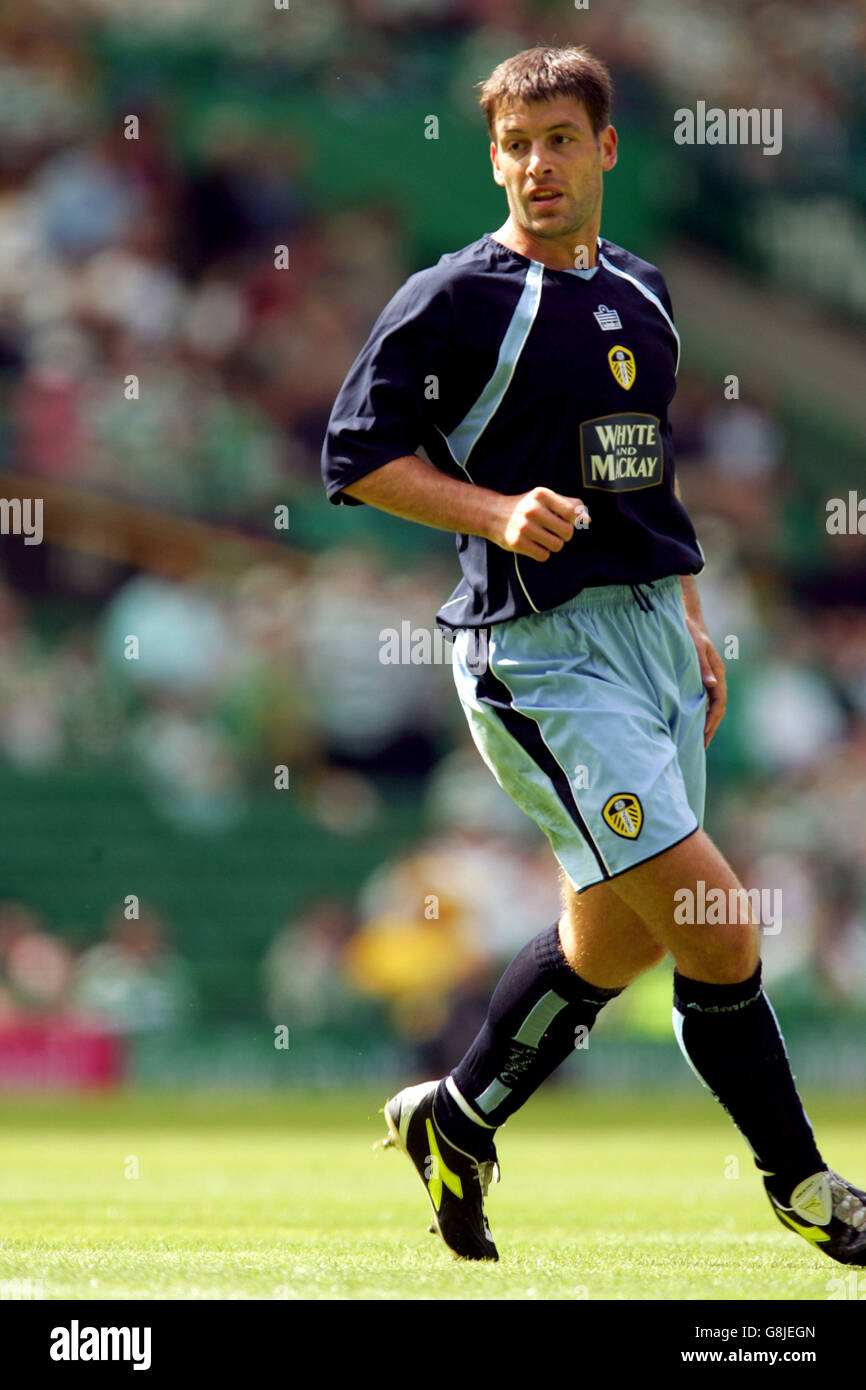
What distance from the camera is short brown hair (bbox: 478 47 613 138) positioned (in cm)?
427

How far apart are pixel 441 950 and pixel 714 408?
664 cm

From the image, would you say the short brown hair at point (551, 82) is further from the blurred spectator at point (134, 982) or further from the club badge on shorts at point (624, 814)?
the blurred spectator at point (134, 982)

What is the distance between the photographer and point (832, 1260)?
4.34 metres

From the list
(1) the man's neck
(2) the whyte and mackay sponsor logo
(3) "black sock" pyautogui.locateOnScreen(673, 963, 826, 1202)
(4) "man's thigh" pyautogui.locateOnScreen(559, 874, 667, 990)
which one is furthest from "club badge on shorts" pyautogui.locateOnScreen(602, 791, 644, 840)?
(1) the man's neck

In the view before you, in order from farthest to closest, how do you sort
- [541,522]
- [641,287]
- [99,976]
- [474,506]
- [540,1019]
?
[99,976], [641,287], [540,1019], [474,506], [541,522]

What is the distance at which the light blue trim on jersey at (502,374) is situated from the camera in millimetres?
4215

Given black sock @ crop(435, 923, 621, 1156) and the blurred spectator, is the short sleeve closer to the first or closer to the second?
black sock @ crop(435, 923, 621, 1156)

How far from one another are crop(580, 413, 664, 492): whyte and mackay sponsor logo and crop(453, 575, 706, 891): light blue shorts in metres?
0.22

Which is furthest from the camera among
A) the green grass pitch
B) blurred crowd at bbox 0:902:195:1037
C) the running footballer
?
blurred crowd at bbox 0:902:195:1037

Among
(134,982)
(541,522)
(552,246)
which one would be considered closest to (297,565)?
(134,982)

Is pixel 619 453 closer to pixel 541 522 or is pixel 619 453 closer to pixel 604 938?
pixel 541 522

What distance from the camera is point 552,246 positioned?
14.4ft

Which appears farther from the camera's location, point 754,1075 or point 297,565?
point 297,565

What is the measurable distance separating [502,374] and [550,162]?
0.48 metres
